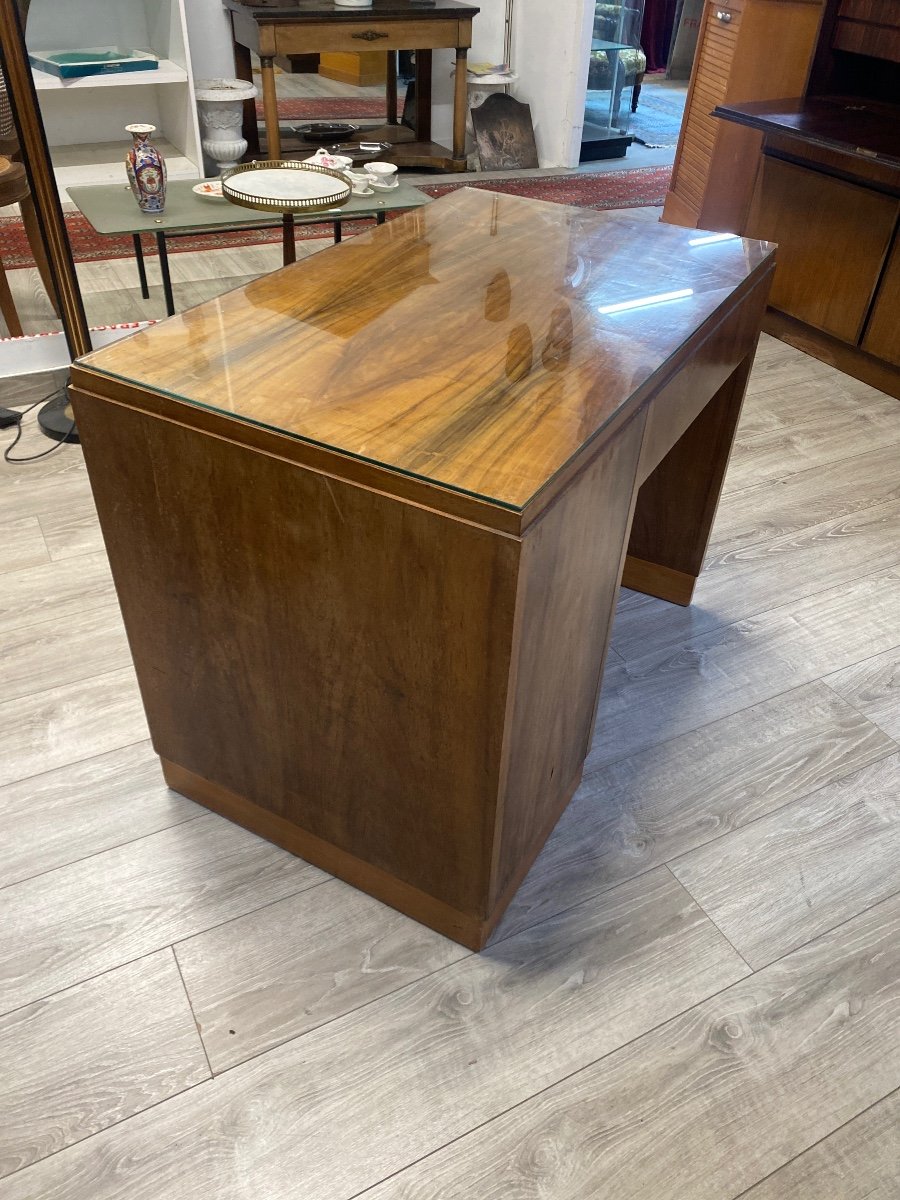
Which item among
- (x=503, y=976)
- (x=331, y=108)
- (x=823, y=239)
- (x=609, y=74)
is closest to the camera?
(x=503, y=976)

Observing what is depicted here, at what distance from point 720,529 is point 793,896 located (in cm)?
100

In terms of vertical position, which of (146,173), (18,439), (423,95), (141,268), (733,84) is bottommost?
(18,439)

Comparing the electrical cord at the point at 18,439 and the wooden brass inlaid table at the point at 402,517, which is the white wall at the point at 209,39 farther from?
the wooden brass inlaid table at the point at 402,517

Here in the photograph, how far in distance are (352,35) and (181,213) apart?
2165 mm

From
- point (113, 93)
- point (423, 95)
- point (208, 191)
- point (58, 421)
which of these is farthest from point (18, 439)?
point (423, 95)

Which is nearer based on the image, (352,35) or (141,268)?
(141,268)

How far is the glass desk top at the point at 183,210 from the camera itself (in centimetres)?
241

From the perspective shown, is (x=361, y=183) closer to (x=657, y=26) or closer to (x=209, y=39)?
(x=209, y=39)

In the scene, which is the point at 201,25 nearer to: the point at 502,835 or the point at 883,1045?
the point at 502,835

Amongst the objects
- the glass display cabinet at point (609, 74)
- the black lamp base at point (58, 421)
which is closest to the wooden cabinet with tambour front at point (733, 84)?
the glass display cabinet at point (609, 74)

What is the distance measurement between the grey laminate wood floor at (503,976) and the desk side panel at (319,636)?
16 centimetres

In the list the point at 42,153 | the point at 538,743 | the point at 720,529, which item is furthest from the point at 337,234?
the point at 538,743

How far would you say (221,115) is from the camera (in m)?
4.06

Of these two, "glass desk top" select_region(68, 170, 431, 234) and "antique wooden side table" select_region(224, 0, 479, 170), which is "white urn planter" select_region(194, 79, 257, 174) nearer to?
"antique wooden side table" select_region(224, 0, 479, 170)
